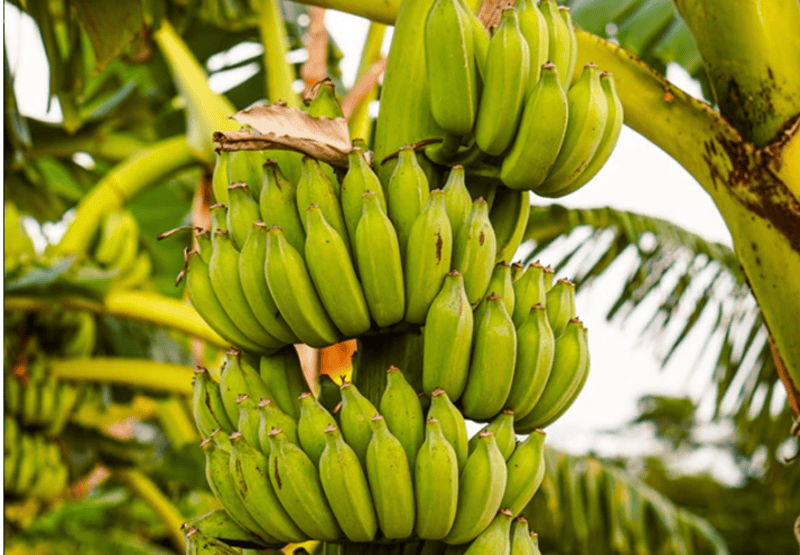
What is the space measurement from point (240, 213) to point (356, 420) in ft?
0.89

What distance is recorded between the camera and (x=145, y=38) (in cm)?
221

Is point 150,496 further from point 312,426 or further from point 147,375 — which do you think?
point 312,426

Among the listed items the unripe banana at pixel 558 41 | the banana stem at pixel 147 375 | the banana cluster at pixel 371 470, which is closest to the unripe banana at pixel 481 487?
the banana cluster at pixel 371 470

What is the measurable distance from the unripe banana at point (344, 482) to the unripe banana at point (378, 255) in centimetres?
15

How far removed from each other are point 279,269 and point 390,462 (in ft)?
0.74

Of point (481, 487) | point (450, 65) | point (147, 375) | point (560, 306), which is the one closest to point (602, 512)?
point (147, 375)

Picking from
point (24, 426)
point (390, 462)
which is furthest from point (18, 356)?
point (390, 462)

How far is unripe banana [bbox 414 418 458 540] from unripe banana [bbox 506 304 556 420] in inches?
4.8

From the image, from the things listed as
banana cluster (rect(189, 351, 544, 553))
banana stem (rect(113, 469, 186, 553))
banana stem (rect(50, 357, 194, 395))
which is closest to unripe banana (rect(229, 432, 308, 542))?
banana cluster (rect(189, 351, 544, 553))

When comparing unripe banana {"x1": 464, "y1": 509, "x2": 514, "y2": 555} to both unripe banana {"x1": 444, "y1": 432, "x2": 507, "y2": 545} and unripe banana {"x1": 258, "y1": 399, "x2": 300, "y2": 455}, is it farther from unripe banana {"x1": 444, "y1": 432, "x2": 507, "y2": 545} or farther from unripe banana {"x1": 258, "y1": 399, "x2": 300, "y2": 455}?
unripe banana {"x1": 258, "y1": 399, "x2": 300, "y2": 455}

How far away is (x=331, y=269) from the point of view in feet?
2.80

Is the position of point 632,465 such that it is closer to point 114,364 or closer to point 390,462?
point 114,364

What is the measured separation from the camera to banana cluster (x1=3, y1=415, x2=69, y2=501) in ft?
8.35

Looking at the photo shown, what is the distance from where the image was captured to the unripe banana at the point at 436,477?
0.80 metres
